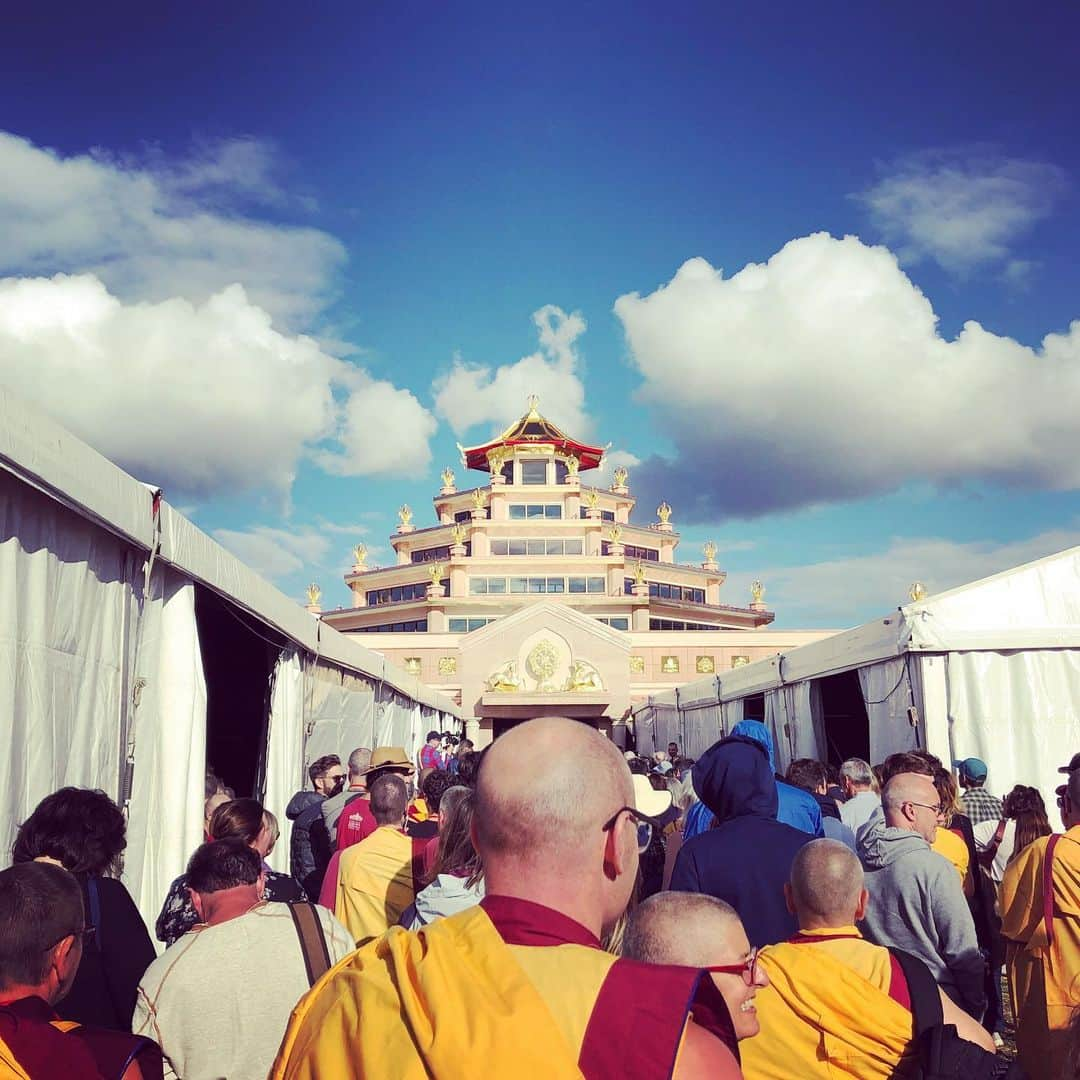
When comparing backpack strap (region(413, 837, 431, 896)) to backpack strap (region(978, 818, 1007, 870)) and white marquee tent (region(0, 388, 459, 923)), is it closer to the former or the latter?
white marquee tent (region(0, 388, 459, 923))

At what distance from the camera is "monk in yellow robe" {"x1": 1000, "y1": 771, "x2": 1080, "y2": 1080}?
3686mm

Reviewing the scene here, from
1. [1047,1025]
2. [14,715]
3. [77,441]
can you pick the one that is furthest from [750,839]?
[77,441]

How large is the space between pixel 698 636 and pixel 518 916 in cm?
4247

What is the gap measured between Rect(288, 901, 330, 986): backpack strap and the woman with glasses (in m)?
0.53

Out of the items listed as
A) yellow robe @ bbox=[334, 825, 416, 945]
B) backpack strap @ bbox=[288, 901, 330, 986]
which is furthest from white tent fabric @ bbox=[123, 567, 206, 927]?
backpack strap @ bbox=[288, 901, 330, 986]

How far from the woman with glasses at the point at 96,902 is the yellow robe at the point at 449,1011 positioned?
1566mm

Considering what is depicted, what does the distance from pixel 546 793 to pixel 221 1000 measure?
158cm

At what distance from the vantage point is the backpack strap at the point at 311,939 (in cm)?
279

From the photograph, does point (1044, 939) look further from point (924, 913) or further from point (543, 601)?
point (543, 601)

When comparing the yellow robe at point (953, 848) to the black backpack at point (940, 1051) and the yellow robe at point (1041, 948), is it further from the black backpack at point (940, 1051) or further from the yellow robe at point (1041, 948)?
the black backpack at point (940, 1051)

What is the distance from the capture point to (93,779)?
482cm

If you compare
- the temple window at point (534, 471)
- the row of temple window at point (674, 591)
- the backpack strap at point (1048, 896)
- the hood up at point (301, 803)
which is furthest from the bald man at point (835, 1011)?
the temple window at point (534, 471)

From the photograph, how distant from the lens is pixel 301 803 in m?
7.53

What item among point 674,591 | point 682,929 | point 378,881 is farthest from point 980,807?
point 674,591
